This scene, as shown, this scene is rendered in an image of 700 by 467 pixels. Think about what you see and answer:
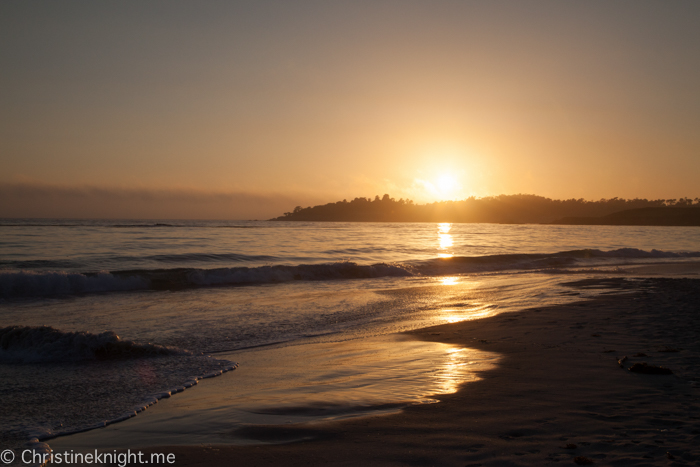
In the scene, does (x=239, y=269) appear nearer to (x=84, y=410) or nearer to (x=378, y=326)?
(x=378, y=326)

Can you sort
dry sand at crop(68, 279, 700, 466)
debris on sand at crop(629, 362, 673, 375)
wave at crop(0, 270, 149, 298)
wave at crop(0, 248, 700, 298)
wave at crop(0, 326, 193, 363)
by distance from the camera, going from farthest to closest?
wave at crop(0, 248, 700, 298) → wave at crop(0, 270, 149, 298) → wave at crop(0, 326, 193, 363) → debris on sand at crop(629, 362, 673, 375) → dry sand at crop(68, 279, 700, 466)

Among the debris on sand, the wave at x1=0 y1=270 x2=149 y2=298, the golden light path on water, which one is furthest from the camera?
the golden light path on water

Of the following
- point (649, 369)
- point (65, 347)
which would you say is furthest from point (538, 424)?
point (65, 347)

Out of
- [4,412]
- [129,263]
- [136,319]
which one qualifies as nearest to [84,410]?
[4,412]

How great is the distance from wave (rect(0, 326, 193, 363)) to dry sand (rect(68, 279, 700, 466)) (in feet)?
10.9

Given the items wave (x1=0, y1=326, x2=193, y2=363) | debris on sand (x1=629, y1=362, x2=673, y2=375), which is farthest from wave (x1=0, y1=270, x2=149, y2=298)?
debris on sand (x1=629, y1=362, x2=673, y2=375)

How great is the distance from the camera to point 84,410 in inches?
161

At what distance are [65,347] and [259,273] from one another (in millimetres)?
11746

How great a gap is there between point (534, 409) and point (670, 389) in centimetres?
162

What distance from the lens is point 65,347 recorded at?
6070 millimetres

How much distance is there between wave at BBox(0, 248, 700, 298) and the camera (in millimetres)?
13406
